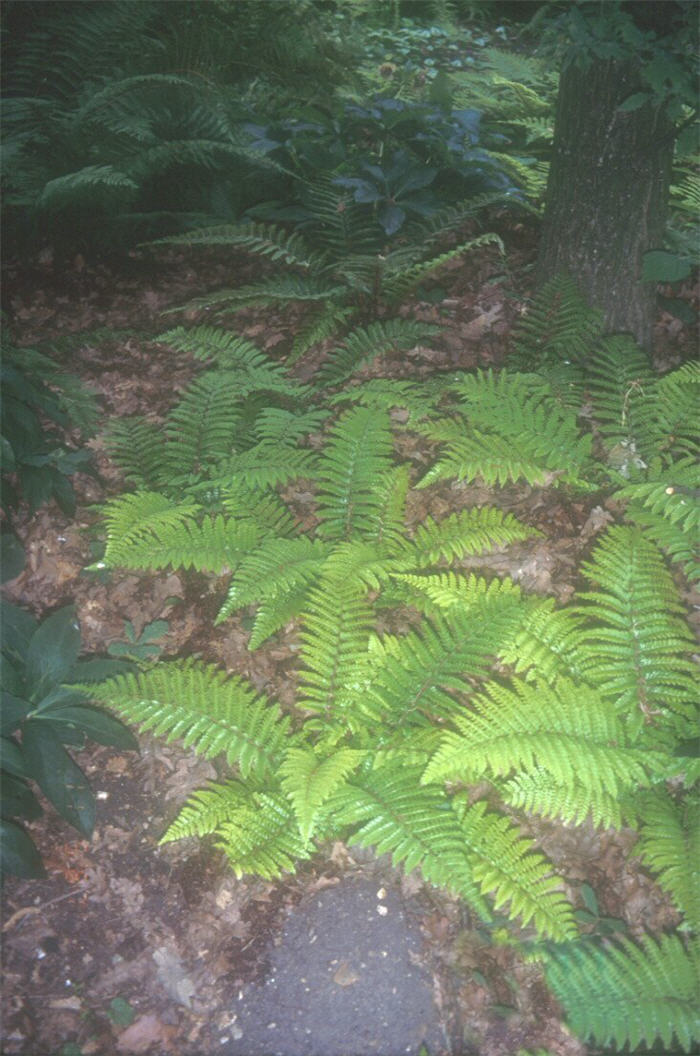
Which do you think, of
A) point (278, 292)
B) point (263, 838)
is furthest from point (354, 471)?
point (263, 838)

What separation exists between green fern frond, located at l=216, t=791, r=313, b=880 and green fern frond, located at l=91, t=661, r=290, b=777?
0.12m

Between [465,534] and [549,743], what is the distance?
36.9 inches

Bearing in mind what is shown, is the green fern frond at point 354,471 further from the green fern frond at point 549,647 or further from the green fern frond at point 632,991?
the green fern frond at point 632,991

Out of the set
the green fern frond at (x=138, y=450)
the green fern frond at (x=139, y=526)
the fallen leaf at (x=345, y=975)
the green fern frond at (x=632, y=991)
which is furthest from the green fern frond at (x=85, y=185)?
the green fern frond at (x=632, y=991)

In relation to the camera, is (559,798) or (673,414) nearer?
(559,798)

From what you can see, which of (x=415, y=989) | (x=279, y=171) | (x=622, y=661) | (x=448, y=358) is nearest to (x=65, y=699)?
(x=415, y=989)

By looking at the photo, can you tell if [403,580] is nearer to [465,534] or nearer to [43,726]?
[465,534]

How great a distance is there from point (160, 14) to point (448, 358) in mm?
2780

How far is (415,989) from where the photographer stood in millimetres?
2432

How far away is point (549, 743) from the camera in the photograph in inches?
94.4

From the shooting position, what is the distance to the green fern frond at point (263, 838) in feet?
8.18

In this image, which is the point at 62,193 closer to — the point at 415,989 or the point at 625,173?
the point at 625,173

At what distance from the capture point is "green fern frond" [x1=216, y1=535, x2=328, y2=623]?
2.87 meters

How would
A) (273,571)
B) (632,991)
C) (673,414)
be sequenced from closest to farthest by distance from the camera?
(632,991), (273,571), (673,414)
